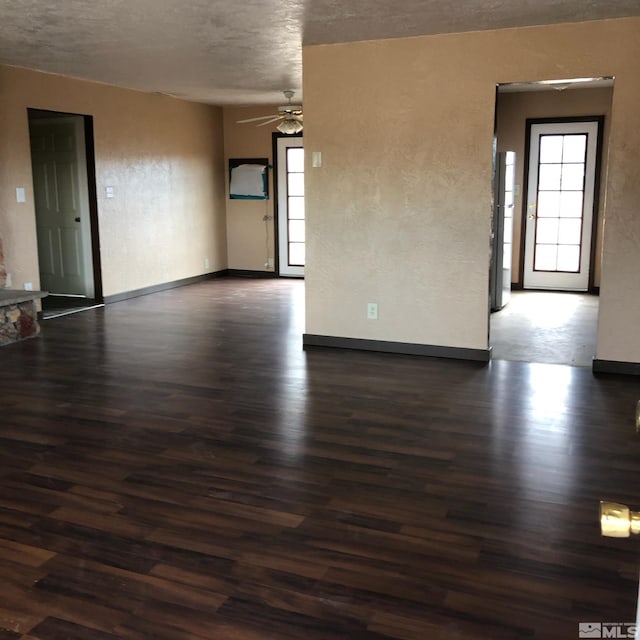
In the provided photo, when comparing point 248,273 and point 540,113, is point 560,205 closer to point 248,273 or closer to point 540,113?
point 540,113

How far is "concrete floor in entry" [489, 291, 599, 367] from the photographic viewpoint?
213 inches

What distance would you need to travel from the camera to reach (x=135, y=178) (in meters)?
8.21

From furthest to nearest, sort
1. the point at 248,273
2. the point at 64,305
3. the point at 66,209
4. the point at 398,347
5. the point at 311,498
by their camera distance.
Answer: the point at 248,273 → the point at 66,209 → the point at 64,305 → the point at 398,347 → the point at 311,498

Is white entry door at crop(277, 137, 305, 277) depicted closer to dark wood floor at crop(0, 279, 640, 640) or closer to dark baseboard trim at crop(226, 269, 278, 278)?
dark baseboard trim at crop(226, 269, 278, 278)

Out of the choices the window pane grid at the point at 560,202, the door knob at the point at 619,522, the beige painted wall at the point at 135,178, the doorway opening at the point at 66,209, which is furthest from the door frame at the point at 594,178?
the door knob at the point at 619,522

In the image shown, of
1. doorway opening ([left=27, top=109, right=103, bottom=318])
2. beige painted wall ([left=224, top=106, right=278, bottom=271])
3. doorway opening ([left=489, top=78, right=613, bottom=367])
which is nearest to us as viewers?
doorway opening ([left=27, top=109, right=103, bottom=318])

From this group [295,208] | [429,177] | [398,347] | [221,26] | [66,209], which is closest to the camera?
[221,26]

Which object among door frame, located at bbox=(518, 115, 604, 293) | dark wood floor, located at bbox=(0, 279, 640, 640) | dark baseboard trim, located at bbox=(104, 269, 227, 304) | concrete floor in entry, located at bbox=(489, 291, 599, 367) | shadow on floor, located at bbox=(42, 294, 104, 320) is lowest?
dark wood floor, located at bbox=(0, 279, 640, 640)

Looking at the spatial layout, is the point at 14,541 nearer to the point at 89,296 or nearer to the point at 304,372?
the point at 304,372

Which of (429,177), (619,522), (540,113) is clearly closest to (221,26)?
(429,177)

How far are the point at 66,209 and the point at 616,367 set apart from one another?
6.11 meters

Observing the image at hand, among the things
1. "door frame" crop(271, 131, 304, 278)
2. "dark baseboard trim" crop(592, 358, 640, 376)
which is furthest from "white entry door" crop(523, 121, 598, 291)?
"dark baseboard trim" crop(592, 358, 640, 376)

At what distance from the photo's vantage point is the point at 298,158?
9.79m

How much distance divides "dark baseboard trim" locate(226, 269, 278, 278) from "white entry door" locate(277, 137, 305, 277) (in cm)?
15
